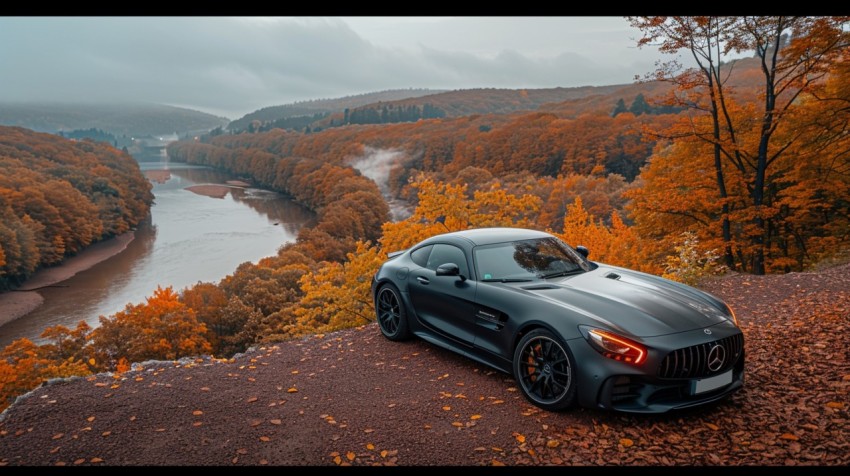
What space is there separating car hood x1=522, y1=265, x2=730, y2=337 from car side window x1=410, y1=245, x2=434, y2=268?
1.86 meters

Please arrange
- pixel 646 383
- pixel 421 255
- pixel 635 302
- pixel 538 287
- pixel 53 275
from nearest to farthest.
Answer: pixel 646 383 < pixel 635 302 < pixel 538 287 < pixel 421 255 < pixel 53 275

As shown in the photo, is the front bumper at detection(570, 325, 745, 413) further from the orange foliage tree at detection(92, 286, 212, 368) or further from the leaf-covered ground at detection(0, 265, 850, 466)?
the orange foliage tree at detection(92, 286, 212, 368)

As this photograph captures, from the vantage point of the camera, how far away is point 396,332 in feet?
24.9

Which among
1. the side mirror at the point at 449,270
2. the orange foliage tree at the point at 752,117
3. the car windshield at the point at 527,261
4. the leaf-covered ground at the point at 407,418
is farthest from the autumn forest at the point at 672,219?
the side mirror at the point at 449,270

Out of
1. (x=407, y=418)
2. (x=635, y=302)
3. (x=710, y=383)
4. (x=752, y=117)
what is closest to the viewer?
(x=710, y=383)

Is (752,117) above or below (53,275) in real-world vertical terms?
above

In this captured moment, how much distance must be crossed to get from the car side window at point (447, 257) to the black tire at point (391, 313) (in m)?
0.76

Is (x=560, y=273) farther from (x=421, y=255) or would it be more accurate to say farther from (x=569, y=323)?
(x=421, y=255)

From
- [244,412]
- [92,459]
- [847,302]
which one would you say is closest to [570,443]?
[244,412]

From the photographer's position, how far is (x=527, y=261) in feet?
20.8

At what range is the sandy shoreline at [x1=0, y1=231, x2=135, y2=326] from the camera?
3794 centimetres

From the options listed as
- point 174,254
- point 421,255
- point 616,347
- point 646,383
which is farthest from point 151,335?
point 174,254

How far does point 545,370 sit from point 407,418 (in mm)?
1464

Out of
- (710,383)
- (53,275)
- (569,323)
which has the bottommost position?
(53,275)
